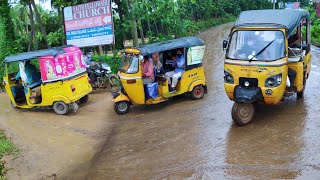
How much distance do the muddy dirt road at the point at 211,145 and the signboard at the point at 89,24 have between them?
5252 mm

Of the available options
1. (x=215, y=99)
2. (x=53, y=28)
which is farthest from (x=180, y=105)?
(x=53, y=28)

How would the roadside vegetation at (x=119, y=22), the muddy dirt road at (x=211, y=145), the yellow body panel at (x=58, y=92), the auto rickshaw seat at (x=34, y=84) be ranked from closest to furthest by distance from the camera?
the muddy dirt road at (x=211, y=145)
the yellow body panel at (x=58, y=92)
the auto rickshaw seat at (x=34, y=84)
the roadside vegetation at (x=119, y=22)

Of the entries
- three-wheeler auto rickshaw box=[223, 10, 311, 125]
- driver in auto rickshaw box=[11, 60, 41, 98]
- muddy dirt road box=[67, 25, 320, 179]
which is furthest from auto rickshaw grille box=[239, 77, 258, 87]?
driver in auto rickshaw box=[11, 60, 41, 98]

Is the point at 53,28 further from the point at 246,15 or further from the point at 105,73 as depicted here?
the point at 246,15

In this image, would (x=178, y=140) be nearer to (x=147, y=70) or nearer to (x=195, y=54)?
(x=147, y=70)

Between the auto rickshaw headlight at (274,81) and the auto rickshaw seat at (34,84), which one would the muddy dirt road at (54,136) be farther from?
the auto rickshaw headlight at (274,81)

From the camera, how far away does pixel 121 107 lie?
10234mm

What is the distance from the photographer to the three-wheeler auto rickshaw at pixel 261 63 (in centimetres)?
756

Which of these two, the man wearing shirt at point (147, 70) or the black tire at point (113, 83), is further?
the black tire at point (113, 83)

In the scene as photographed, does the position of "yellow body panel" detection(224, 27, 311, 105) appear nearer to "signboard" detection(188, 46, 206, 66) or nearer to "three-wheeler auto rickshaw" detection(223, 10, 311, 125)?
"three-wheeler auto rickshaw" detection(223, 10, 311, 125)

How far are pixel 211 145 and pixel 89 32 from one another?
9115mm

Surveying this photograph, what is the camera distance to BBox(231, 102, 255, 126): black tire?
309 inches

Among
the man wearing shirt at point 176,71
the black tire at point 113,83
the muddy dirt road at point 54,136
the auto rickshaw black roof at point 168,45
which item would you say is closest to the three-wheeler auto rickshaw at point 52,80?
the muddy dirt road at point 54,136

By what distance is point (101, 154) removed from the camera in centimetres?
764
